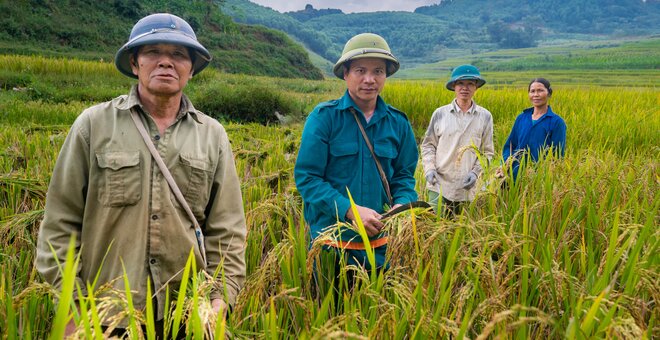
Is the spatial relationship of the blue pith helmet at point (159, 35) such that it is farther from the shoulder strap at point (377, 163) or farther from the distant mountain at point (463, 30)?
the distant mountain at point (463, 30)

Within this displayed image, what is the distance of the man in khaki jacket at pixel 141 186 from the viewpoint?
1.48 metres

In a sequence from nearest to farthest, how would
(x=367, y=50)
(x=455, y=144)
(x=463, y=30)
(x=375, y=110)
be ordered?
(x=367, y=50) → (x=375, y=110) → (x=455, y=144) → (x=463, y=30)

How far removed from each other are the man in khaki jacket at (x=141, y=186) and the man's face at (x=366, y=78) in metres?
0.73

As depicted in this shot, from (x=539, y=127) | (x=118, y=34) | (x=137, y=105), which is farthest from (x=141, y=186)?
(x=118, y=34)

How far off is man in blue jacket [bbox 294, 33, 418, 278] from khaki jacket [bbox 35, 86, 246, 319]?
1.70 feet

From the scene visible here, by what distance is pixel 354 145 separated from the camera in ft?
6.73

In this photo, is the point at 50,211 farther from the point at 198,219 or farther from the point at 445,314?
the point at 445,314

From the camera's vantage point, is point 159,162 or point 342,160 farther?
point 342,160

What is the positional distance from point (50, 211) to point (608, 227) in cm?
221

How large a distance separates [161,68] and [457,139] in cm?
255

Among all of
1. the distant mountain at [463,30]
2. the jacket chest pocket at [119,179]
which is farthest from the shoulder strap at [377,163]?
the distant mountain at [463,30]

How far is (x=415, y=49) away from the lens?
15400 centimetres

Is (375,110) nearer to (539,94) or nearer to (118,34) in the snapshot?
(539,94)

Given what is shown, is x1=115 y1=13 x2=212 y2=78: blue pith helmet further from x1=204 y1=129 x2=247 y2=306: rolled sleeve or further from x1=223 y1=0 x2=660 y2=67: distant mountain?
x1=223 y1=0 x2=660 y2=67: distant mountain
